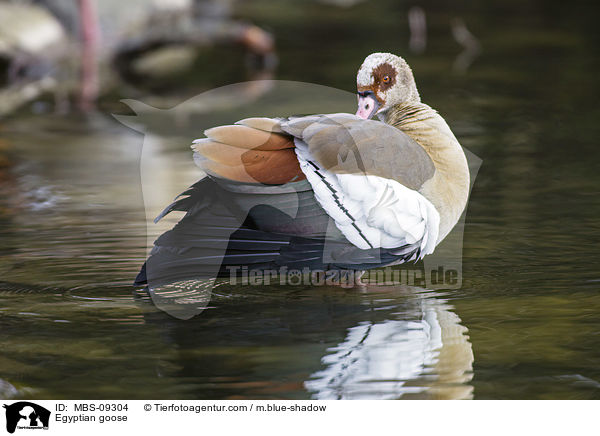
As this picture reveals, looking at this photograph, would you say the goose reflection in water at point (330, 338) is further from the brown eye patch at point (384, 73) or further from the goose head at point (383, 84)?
the brown eye patch at point (384, 73)

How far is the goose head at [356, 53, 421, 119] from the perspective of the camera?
4695 mm

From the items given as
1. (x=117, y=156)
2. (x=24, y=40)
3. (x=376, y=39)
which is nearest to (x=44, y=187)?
(x=117, y=156)

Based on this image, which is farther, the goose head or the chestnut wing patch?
the goose head

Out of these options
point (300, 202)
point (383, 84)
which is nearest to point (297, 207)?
point (300, 202)

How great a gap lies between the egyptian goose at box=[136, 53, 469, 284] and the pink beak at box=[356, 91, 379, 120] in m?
0.41

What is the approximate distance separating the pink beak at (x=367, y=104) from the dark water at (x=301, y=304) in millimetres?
843

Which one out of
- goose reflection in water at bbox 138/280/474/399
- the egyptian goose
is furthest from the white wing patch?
goose reflection in water at bbox 138/280/474/399

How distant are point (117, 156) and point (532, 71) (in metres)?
4.62

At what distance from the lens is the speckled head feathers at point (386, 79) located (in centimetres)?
469

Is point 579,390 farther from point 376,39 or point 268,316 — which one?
point 376,39
